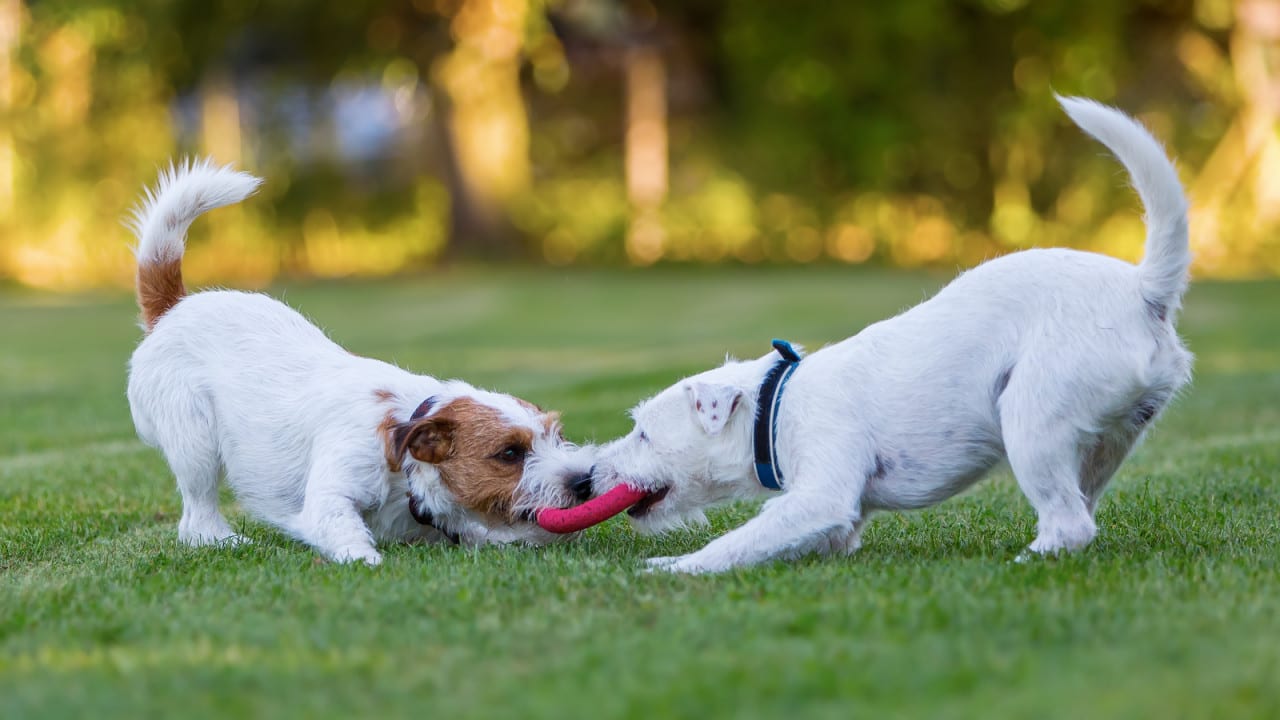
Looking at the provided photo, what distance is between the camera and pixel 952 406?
15.9 feet

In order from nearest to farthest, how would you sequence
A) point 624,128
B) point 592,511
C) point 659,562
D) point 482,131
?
point 659,562 < point 592,511 < point 482,131 < point 624,128

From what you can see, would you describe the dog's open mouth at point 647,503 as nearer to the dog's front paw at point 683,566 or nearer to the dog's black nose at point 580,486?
the dog's black nose at point 580,486

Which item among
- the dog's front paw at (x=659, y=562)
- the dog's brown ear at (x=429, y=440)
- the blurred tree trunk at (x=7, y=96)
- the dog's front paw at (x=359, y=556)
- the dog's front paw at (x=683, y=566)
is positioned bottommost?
the dog's front paw at (x=659, y=562)

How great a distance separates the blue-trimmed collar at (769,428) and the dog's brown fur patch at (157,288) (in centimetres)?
270

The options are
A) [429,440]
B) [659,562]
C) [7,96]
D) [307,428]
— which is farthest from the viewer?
[7,96]

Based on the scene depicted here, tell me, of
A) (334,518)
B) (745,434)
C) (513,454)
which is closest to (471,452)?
(513,454)

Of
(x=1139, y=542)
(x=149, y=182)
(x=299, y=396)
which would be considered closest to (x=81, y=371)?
(x=299, y=396)

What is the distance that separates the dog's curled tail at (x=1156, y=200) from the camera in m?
4.64

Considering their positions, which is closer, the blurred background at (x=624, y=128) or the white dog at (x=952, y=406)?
the white dog at (x=952, y=406)

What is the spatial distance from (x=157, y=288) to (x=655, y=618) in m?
3.26

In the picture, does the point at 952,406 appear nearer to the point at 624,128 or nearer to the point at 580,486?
the point at 580,486

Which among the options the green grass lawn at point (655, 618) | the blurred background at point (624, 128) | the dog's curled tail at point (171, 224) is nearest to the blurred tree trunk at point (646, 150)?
the blurred background at point (624, 128)

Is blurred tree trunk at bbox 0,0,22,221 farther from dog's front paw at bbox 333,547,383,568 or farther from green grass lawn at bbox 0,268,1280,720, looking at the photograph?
dog's front paw at bbox 333,547,383,568

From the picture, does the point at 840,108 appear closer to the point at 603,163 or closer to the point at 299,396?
the point at 603,163
